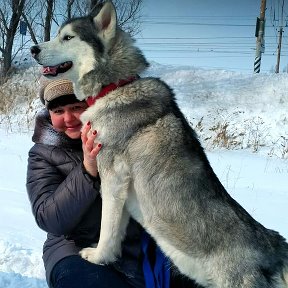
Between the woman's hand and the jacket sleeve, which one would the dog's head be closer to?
the woman's hand

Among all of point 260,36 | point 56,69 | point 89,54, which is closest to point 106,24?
point 89,54

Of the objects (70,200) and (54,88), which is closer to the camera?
(70,200)

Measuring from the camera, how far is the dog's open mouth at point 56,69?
7.39 ft

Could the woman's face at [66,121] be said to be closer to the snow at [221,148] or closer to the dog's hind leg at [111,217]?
the dog's hind leg at [111,217]

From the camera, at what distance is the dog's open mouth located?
225 cm

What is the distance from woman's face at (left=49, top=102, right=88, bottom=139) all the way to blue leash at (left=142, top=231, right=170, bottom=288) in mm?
641

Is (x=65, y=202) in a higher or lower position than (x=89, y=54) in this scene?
lower

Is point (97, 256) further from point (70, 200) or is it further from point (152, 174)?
point (152, 174)

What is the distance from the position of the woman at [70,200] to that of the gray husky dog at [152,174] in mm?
74

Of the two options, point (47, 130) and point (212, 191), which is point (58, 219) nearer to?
point (47, 130)

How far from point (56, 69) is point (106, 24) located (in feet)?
1.19

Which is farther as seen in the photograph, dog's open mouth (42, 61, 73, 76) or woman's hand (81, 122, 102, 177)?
dog's open mouth (42, 61, 73, 76)

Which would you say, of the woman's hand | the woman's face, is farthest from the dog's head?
the woman's hand

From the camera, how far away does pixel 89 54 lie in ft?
7.53
